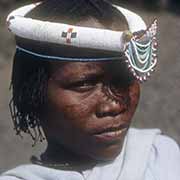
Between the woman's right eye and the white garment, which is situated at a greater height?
the woman's right eye

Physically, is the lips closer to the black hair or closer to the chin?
the chin

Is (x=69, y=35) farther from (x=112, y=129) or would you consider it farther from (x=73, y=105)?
(x=112, y=129)

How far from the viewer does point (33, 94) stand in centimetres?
299

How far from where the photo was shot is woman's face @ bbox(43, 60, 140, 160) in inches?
115

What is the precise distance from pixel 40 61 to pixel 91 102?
205 millimetres

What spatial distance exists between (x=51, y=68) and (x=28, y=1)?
454cm

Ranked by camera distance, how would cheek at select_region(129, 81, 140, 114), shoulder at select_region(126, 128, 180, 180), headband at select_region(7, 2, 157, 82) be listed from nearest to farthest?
headband at select_region(7, 2, 157, 82) → cheek at select_region(129, 81, 140, 114) → shoulder at select_region(126, 128, 180, 180)

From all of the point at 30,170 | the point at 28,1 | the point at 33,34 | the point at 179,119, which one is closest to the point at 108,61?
the point at 33,34

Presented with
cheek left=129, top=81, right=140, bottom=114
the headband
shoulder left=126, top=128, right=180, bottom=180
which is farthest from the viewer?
shoulder left=126, top=128, right=180, bottom=180

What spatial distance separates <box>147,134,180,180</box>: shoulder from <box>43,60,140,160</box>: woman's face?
0.24 meters

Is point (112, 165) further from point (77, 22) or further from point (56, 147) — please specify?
point (77, 22)

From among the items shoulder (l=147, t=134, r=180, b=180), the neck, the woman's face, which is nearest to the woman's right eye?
the woman's face

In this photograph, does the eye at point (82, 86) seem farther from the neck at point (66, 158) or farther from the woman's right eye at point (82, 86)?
the neck at point (66, 158)

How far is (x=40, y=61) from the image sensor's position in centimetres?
296
